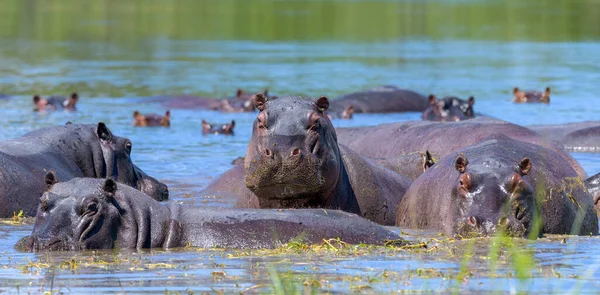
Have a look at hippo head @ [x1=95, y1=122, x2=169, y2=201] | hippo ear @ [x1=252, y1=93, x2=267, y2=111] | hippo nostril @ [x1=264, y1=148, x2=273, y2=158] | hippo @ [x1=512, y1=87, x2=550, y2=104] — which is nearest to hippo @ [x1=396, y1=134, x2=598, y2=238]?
hippo nostril @ [x1=264, y1=148, x2=273, y2=158]

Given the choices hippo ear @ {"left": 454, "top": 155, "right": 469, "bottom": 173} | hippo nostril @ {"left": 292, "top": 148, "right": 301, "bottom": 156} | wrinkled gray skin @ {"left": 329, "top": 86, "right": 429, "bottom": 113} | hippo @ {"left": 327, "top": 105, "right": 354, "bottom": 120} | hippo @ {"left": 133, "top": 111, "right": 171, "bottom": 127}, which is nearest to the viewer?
hippo nostril @ {"left": 292, "top": 148, "right": 301, "bottom": 156}

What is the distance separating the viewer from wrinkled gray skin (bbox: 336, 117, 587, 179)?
1212 centimetres

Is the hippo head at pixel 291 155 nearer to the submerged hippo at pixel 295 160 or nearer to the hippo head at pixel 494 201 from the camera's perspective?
the submerged hippo at pixel 295 160

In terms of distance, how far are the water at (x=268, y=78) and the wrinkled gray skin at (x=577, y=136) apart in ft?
2.23

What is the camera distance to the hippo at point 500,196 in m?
8.12

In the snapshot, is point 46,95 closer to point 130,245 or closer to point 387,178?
point 387,178

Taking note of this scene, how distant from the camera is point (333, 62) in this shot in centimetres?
3219

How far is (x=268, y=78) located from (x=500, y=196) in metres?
19.3

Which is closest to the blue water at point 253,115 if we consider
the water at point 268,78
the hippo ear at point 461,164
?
the water at point 268,78

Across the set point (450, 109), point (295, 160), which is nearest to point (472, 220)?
point (295, 160)

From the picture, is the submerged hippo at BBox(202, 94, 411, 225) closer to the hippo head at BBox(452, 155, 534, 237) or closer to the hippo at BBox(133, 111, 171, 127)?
the hippo head at BBox(452, 155, 534, 237)

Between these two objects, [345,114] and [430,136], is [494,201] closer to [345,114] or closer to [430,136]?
[430,136]

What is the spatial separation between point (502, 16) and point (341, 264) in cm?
4783

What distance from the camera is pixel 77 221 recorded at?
7.61 meters
